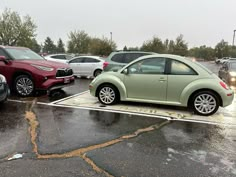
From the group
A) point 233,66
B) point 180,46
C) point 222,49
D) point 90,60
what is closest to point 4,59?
point 90,60

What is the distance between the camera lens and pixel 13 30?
4053 centimetres

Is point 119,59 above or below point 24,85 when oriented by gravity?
above

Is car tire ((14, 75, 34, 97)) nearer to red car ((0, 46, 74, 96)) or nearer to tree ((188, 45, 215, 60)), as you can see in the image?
red car ((0, 46, 74, 96))

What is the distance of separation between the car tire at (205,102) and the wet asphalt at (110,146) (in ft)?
2.49

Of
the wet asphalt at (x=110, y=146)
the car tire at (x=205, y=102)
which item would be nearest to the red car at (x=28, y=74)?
the wet asphalt at (x=110, y=146)

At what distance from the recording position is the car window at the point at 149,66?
6.15m

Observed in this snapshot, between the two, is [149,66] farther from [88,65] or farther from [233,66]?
[88,65]

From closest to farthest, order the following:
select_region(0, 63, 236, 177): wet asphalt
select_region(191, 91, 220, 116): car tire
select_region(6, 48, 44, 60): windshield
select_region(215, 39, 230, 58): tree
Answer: select_region(0, 63, 236, 177): wet asphalt
select_region(191, 91, 220, 116): car tire
select_region(6, 48, 44, 60): windshield
select_region(215, 39, 230, 58): tree

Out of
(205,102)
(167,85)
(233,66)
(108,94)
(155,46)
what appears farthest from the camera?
(155,46)

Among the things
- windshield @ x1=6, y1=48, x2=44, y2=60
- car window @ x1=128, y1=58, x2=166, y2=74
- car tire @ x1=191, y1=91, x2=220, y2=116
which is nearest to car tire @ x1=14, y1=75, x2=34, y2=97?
windshield @ x1=6, y1=48, x2=44, y2=60

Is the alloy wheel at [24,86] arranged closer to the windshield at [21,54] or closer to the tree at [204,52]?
the windshield at [21,54]

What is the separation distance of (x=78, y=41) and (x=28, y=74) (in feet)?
146

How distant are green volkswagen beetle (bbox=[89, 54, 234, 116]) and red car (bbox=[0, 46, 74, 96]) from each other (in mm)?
1760

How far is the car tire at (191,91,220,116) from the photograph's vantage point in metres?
5.68
